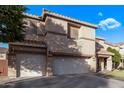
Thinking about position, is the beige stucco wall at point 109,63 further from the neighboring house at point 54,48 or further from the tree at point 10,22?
the tree at point 10,22

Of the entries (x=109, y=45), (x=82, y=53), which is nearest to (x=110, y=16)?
(x=82, y=53)

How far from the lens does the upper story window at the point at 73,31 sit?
19.4 metres

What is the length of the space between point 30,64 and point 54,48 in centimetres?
315

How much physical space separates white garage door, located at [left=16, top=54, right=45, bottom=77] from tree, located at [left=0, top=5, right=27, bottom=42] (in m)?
3.97

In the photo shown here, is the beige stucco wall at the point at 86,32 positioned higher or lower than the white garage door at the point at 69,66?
higher

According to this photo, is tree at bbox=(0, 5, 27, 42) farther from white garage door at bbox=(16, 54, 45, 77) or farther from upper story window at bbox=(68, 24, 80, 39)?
upper story window at bbox=(68, 24, 80, 39)

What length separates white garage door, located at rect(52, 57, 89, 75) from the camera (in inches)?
714

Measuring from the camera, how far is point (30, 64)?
650 inches

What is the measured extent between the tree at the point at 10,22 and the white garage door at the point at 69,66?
22.1 feet

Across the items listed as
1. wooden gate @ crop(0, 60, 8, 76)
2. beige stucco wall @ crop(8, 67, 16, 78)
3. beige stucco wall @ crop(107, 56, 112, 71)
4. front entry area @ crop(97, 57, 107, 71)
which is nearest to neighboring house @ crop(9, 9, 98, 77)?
beige stucco wall @ crop(8, 67, 16, 78)

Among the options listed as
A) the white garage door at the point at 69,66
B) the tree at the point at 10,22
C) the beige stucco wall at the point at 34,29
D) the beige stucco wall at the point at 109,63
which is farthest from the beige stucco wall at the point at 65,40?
the tree at the point at 10,22

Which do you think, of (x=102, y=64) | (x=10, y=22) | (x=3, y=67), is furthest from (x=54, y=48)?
(x=102, y=64)

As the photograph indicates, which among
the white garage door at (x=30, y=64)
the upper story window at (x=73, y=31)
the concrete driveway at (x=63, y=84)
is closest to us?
the concrete driveway at (x=63, y=84)

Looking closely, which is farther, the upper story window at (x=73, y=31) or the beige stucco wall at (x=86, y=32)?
the beige stucco wall at (x=86, y=32)
